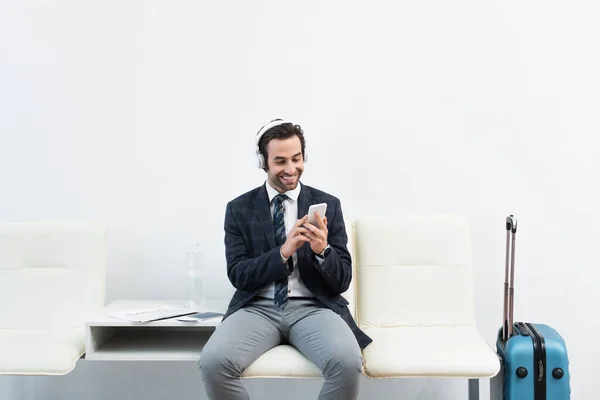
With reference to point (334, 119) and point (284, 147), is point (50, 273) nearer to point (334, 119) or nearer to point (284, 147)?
point (284, 147)

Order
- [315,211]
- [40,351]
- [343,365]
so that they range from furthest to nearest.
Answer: [40,351]
[315,211]
[343,365]

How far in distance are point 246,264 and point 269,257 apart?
0.11 m

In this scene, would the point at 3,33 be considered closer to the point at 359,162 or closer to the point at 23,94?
the point at 23,94

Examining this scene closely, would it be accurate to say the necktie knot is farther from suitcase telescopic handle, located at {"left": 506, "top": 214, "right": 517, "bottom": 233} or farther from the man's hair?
suitcase telescopic handle, located at {"left": 506, "top": 214, "right": 517, "bottom": 233}

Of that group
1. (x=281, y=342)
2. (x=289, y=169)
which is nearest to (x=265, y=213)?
(x=289, y=169)

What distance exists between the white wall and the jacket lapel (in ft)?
1.75

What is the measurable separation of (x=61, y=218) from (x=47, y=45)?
33.2 inches

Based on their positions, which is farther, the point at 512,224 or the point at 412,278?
the point at 412,278

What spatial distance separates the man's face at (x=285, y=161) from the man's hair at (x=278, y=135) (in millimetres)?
16

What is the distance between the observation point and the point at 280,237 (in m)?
2.99

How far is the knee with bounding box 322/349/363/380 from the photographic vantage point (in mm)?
2631

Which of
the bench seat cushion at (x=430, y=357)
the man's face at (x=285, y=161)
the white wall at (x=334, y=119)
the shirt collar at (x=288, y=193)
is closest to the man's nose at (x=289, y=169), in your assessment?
the man's face at (x=285, y=161)

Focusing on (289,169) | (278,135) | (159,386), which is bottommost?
(159,386)

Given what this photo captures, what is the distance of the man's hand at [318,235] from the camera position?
2.76 m
